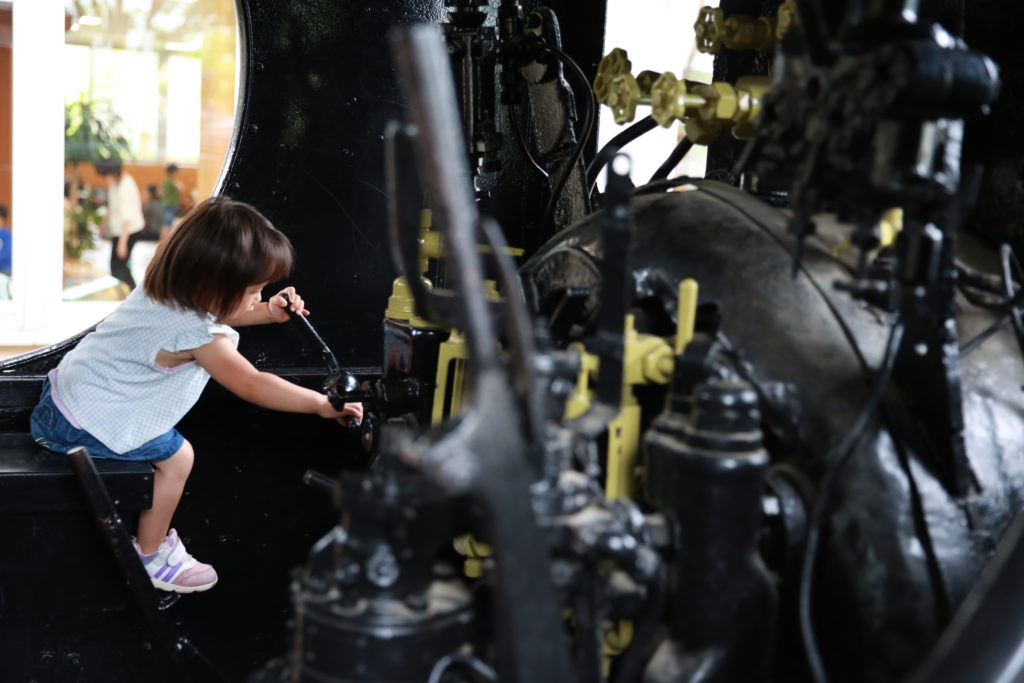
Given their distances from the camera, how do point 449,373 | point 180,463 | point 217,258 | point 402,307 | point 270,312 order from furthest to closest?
point 270,312
point 180,463
point 217,258
point 402,307
point 449,373

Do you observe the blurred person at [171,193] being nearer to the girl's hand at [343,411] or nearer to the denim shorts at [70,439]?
the denim shorts at [70,439]

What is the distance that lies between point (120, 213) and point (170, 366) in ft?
9.34

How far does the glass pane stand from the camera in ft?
14.8

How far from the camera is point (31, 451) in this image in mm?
2160

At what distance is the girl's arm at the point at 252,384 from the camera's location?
2148 mm

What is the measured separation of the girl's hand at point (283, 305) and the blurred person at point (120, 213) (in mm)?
2741

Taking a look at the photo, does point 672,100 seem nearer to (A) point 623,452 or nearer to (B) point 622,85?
(B) point 622,85

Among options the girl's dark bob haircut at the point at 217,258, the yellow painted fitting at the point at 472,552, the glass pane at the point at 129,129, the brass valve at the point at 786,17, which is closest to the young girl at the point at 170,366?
the girl's dark bob haircut at the point at 217,258

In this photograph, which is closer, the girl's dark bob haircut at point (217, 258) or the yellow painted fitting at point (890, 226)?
the yellow painted fitting at point (890, 226)

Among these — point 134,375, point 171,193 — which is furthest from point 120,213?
point 134,375

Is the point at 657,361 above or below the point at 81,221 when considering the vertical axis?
above

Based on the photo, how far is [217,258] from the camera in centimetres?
209

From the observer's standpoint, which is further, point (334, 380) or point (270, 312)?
point (270, 312)

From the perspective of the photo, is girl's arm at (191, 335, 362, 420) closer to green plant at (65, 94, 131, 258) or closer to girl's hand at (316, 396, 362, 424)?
girl's hand at (316, 396, 362, 424)
